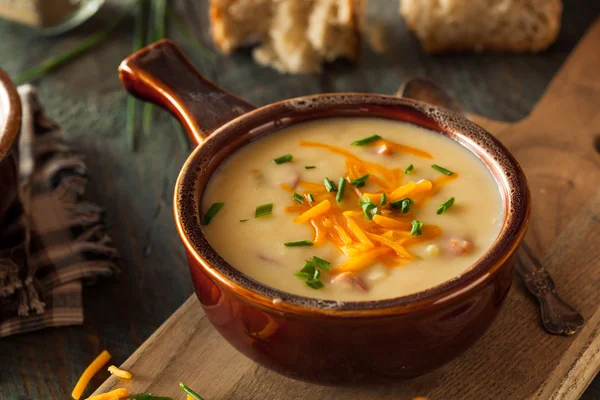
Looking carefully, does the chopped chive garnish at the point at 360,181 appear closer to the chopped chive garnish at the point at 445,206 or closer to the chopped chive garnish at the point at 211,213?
the chopped chive garnish at the point at 445,206

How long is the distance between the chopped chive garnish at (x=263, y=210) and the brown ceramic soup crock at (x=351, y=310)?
0.12 metres

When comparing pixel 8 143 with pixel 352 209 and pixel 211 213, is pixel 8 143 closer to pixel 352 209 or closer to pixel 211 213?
pixel 211 213

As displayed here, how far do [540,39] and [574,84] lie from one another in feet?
1.70

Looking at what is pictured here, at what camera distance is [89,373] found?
5.27 ft

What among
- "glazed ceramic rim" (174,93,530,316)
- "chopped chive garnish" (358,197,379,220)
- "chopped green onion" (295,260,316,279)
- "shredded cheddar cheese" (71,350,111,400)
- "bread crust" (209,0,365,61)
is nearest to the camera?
"glazed ceramic rim" (174,93,530,316)

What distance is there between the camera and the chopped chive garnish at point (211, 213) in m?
1.50

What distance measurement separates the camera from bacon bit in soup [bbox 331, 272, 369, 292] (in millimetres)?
1316

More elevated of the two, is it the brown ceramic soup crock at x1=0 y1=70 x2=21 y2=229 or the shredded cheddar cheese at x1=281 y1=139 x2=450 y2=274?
the shredded cheddar cheese at x1=281 y1=139 x2=450 y2=274

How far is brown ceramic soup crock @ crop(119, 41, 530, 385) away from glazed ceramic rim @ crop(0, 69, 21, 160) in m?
0.45

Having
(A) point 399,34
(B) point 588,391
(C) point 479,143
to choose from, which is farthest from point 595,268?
(A) point 399,34

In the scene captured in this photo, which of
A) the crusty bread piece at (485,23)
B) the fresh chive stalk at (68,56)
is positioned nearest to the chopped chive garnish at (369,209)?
the crusty bread piece at (485,23)

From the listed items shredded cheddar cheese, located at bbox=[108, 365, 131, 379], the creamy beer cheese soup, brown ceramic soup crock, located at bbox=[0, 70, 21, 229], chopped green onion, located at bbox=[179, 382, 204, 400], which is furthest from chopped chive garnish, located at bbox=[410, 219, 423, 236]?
brown ceramic soup crock, located at bbox=[0, 70, 21, 229]

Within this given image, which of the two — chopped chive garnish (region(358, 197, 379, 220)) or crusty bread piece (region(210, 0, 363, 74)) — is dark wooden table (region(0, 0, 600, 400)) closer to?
crusty bread piece (region(210, 0, 363, 74))

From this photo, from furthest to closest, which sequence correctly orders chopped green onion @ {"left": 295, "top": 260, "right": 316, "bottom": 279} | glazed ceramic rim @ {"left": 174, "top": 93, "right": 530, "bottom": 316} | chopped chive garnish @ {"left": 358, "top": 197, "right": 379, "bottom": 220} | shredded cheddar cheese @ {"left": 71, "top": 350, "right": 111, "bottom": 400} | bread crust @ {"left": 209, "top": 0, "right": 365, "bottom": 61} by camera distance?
bread crust @ {"left": 209, "top": 0, "right": 365, "bottom": 61}
shredded cheddar cheese @ {"left": 71, "top": 350, "right": 111, "bottom": 400}
chopped chive garnish @ {"left": 358, "top": 197, "right": 379, "bottom": 220}
chopped green onion @ {"left": 295, "top": 260, "right": 316, "bottom": 279}
glazed ceramic rim @ {"left": 174, "top": 93, "right": 530, "bottom": 316}
